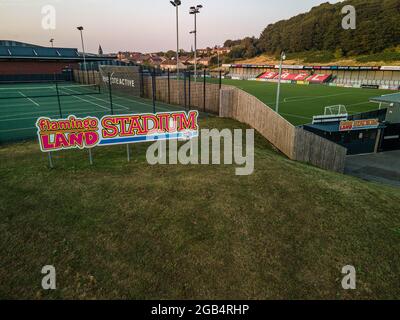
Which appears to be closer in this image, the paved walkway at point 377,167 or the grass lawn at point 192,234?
the grass lawn at point 192,234

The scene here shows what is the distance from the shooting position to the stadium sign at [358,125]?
21123 millimetres

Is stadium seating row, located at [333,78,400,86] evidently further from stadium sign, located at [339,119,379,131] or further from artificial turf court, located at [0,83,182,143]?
artificial turf court, located at [0,83,182,143]

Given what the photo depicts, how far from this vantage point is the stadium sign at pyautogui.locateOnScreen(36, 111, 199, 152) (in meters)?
9.02

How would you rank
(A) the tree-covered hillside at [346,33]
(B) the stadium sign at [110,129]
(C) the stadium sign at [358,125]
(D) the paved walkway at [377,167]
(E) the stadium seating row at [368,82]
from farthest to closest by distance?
(A) the tree-covered hillside at [346,33] → (E) the stadium seating row at [368,82] → (C) the stadium sign at [358,125] → (D) the paved walkway at [377,167] → (B) the stadium sign at [110,129]

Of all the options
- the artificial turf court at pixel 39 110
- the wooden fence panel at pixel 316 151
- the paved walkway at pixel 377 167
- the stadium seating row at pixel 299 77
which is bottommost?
the paved walkway at pixel 377 167

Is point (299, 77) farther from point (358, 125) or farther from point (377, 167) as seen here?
point (377, 167)

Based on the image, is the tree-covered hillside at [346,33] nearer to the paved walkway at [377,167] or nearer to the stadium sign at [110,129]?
the paved walkway at [377,167]

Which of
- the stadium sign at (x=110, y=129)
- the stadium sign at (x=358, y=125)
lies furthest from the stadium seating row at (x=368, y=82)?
the stadium sign at (x=110, y=129)

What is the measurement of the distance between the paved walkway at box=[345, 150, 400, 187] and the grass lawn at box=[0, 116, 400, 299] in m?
9.68

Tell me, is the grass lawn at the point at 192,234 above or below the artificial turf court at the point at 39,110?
below

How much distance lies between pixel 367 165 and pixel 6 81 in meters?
61.3

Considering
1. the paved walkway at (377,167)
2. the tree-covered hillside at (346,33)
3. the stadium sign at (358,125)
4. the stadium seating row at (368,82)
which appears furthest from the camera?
the tree-covered hillside at (346,33)

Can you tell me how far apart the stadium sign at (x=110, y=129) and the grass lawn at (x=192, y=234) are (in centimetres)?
103

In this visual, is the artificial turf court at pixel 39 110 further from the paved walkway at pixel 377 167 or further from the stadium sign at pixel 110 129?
the paved walkway at pixel 377 167
